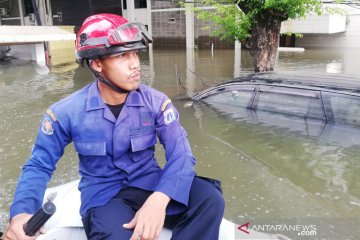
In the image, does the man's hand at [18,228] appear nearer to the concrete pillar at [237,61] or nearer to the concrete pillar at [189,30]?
the concrete pillar at [237,61]

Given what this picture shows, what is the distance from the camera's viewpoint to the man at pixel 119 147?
1.85m

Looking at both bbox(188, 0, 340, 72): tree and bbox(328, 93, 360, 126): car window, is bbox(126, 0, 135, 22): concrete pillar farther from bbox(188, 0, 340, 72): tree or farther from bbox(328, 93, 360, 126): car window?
bbox(328, 93, 360, 126): car window

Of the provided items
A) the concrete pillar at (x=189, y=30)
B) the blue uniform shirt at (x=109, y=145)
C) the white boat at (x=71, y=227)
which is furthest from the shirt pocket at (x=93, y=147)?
the concrete pillar at (x=189, y=30)

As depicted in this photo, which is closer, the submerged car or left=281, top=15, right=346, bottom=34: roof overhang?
the submerged car

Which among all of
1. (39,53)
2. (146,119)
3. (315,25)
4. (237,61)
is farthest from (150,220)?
(315,25)

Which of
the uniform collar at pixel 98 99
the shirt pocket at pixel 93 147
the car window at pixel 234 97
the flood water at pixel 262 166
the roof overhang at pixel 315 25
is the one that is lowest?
the flood water at pixel 262 166

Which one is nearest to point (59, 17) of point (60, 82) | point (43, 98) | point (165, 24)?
point (165, 24)

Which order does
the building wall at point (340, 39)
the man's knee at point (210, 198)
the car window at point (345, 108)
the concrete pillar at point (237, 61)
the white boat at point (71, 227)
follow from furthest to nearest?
the building wall at point (340, 39) < the concrete pillar at point (237, 61) < the car window at point (345, 108) < the white boat at point (71, 227) < the man's knee at point (210, 198)

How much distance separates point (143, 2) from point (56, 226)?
1121 inches

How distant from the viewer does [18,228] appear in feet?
5.54

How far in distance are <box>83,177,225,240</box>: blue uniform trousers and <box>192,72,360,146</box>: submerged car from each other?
3939 mm

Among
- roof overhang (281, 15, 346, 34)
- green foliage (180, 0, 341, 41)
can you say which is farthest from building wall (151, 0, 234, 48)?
green foliage (180, 0, 341, 41)

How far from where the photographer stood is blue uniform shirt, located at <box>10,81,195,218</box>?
1.96 metres

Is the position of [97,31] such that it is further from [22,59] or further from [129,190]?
[22,59]
